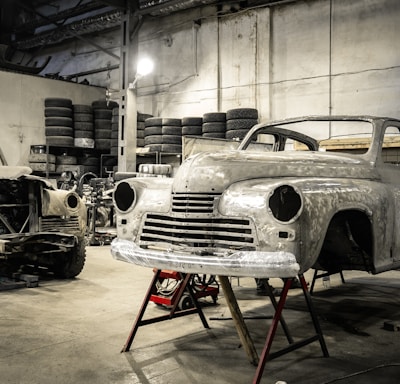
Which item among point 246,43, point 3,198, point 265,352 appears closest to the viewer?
point 265,352

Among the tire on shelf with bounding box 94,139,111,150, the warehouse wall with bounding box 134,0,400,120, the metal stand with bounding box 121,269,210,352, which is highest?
the warehouse wall with bounding box 134,0,400,120

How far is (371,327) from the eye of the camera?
4.21 metres

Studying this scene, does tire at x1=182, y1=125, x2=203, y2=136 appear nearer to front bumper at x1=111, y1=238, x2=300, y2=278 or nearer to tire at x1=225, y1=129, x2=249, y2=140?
tire at x1=225, y1=129, x2=249, y2=140

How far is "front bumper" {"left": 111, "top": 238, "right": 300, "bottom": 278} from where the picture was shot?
273 centimetres

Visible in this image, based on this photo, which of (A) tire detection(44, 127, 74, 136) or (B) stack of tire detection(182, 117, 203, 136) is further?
(A) tire detection(44, 127, 74, 136)

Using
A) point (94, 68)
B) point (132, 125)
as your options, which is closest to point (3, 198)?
point (132, 125)

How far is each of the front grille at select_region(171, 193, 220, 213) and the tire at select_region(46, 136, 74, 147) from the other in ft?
32.2

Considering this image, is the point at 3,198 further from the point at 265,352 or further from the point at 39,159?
the point at 39,159

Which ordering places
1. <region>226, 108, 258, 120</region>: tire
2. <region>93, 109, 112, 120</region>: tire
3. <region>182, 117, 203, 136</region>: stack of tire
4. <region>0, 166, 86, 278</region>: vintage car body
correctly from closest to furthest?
<region>0, 166, 86, 278</region>: vintage car body < <region>226, 108, 258, 120</region>: tire < <region>182, 117, 203, 136</region>: stack of tire < <region>93, 109, 112, 120</region>: tire

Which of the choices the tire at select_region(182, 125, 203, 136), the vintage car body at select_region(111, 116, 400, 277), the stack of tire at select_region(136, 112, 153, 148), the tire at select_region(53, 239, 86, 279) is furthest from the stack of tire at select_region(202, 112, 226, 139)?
the vintage car body at select_region(111, 116, 400, 277)

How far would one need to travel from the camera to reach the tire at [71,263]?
6023 millimetres

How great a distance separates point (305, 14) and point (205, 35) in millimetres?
2645

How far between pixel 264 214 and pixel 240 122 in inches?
305

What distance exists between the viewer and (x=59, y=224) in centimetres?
603
